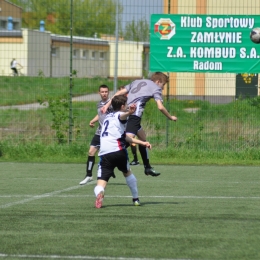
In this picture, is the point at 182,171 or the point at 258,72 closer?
the point at 182,171

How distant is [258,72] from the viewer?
59.6ft

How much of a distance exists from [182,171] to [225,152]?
316 centimetres

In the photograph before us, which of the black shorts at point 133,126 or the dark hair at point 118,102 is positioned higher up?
the dark hair at point 118,102

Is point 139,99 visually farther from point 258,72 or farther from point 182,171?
point 258,72

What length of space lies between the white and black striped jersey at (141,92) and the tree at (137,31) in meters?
6.42

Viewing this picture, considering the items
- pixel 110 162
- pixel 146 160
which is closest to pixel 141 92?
pixel 146 160

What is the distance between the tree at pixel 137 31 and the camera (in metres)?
18.4

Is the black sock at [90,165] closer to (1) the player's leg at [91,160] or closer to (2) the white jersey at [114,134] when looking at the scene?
(1) the player's leg at [91,160]

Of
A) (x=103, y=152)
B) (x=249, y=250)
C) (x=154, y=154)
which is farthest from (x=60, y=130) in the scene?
(x=249, y=250)

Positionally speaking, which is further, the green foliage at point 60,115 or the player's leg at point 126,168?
the green foliage at point 60,115

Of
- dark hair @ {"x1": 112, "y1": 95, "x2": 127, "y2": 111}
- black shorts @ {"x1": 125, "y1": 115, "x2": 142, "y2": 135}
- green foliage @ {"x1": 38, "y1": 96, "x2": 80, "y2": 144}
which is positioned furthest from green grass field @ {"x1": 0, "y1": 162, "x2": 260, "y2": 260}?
green foliage @ {"x1": 38, "y1": 96, "x2": 80, "y2": 144}

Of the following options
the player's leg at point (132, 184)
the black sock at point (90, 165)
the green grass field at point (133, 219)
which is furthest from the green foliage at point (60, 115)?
the player's leg at point (132, 184)

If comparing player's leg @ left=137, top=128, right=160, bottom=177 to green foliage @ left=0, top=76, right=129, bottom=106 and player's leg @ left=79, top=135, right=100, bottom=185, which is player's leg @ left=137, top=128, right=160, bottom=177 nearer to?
player's leg @ left=79, top=135, right=100, bottom=185

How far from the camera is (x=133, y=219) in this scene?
794 centimetres
